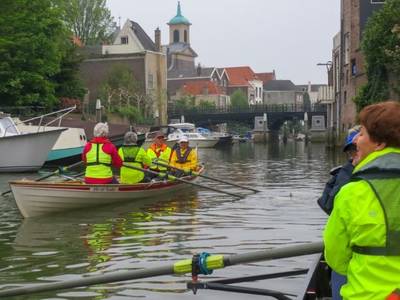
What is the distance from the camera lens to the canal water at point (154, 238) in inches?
331

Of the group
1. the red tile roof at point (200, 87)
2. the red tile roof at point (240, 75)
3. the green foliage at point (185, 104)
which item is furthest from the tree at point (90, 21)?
the red tile roof at point (240, 75)

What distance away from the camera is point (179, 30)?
143250mm

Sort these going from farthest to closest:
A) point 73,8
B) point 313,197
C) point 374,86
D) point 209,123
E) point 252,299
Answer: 1. point 209,123
2. point 73,8
3. point 374,86
4. point 313,197
5. point 252,299

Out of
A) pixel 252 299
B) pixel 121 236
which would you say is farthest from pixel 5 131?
pixel 252 299

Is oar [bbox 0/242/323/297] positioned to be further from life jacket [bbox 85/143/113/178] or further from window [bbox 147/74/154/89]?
window [bbox 147/74/154/89]

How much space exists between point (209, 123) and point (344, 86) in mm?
42227

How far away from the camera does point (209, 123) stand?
313ft

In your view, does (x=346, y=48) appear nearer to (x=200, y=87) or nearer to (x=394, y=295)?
(x=394, y=295)

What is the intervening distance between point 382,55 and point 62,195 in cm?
2494

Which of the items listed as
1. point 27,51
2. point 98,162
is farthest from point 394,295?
point 27,51

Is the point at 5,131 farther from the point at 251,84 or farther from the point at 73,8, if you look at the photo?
the point at 251,84

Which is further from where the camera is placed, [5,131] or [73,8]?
[73,8]

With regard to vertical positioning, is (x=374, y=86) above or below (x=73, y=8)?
below

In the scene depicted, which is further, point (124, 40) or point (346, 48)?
point (124, 40)
